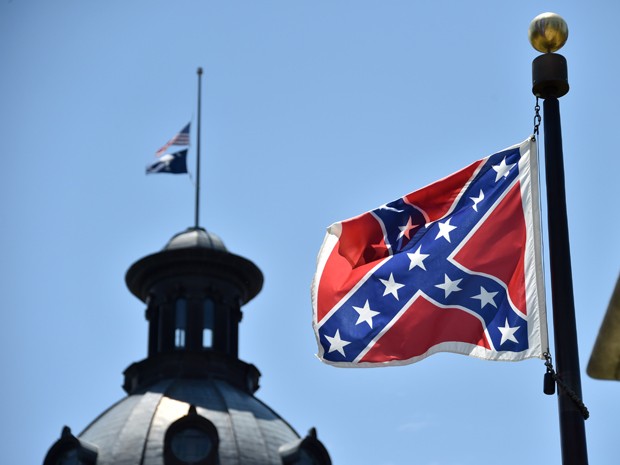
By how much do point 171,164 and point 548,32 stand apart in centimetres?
5334

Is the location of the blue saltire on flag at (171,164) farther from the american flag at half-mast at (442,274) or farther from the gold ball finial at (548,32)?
the gold ball finial at (548,32)

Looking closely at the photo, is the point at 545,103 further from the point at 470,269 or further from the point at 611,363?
the point at 611,363

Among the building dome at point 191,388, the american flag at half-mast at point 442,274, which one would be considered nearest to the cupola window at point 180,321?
the building dome at point 191,388

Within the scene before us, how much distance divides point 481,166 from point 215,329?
51812 millimetres

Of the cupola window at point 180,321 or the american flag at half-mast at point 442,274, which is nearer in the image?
the american flag at half-mast at point 442,274

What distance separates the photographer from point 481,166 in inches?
813

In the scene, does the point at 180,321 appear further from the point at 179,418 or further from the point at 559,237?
the point at 559,237

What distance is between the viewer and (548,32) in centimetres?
1862

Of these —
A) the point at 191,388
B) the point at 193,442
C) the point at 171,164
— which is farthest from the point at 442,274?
the point at 171,164

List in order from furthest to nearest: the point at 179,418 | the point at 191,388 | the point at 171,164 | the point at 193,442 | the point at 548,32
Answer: the point at 171,164
the point at 191,388
the point at 179,418
the point at 193,442
the point at 548,32

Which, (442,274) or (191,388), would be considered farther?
(191,388)

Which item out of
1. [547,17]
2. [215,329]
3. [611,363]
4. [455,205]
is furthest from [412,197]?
[215,329]

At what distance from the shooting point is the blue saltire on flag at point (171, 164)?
71.0m

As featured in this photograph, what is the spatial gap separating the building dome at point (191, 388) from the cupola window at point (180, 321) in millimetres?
38
